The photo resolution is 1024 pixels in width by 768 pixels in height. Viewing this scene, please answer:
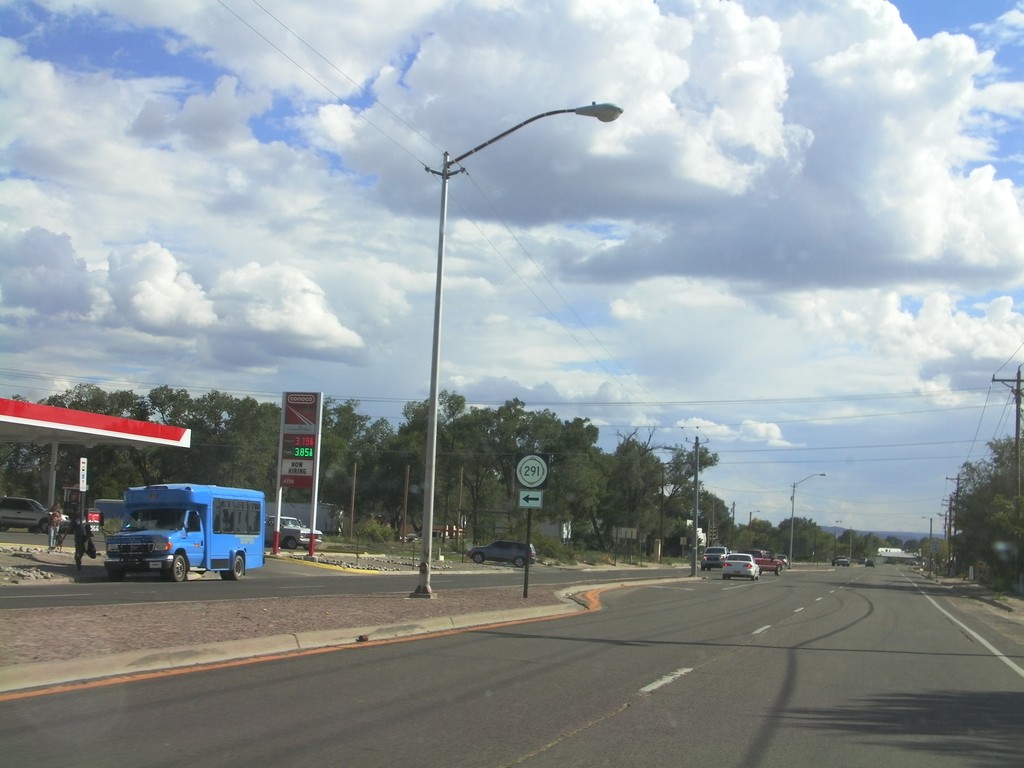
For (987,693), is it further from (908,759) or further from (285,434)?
(285,434)

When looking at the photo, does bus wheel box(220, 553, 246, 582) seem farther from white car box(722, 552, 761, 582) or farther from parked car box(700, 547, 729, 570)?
parked car box(700, 547, 729, 570)

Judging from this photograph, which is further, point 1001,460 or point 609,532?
point 609,532

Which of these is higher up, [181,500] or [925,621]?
[181,500]

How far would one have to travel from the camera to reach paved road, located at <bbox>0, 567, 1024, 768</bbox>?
7.48 metres

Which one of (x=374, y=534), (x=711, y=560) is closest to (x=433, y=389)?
(x=374, y=534)

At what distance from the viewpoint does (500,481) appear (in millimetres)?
100125

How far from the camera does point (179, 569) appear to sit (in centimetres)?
2670

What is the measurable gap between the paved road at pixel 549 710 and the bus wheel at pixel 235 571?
15368 mm

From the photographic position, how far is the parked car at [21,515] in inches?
2078

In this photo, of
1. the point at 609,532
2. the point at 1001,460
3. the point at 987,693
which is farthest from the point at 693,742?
the point at 609,532

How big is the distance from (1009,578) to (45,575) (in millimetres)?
45973

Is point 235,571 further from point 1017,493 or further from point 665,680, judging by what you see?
point 1017,493

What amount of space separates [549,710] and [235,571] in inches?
856

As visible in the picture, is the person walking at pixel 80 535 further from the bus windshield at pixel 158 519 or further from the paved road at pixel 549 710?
the paved road at pixel 549 710
